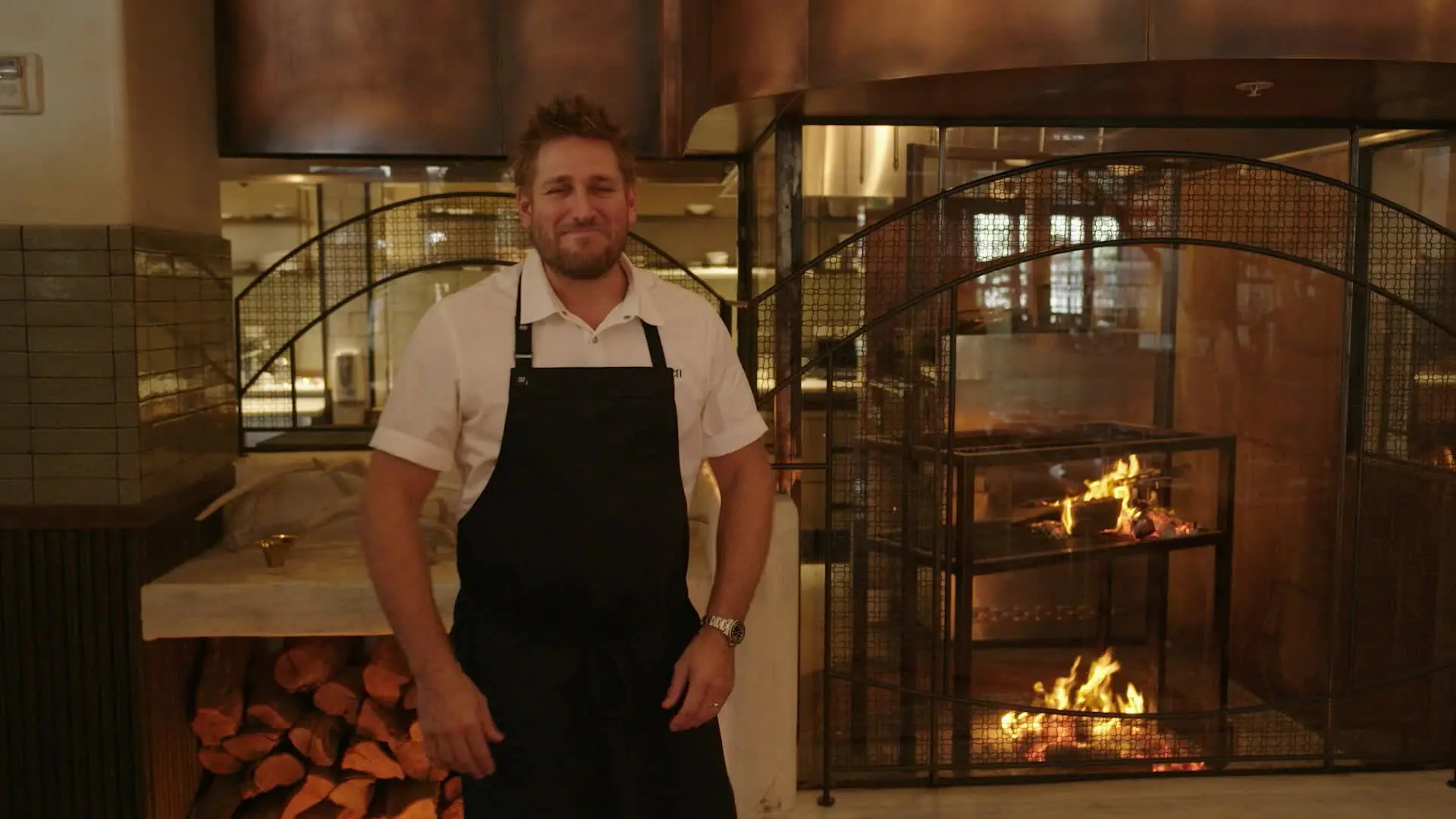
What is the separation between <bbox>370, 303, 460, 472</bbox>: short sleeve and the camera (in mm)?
1699

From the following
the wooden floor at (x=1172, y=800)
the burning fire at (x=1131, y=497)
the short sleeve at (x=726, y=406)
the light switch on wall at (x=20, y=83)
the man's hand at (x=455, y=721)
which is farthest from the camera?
the burning fire at (x=1131, y=497)

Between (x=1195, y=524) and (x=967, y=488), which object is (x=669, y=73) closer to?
(x=967, y=488)

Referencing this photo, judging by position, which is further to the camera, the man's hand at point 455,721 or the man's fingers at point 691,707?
the man's fingers at point 691,707

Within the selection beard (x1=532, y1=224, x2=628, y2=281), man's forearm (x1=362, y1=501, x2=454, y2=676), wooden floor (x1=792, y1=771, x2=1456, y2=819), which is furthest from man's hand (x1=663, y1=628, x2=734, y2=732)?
wooden floor (x1=792, y1=771, x2=1456, y2=819)

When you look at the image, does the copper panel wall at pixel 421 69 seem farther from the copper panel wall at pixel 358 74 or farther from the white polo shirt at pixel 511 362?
the white polo shirt at pixel 511 362

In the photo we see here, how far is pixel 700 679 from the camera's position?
1798 mm

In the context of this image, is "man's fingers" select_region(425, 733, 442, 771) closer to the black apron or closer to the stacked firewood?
the black apron

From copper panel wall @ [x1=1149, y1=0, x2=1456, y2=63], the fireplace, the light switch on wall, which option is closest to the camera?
the light switch on wall

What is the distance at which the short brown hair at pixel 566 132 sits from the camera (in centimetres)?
173

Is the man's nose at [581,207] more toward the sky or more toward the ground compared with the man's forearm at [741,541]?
more toward the sky

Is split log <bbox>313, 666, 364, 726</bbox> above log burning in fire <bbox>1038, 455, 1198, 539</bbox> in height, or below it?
below

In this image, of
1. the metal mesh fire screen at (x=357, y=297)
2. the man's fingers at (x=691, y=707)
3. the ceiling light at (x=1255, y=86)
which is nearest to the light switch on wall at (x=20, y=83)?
the metal mesh fire screen at (x=357, y=297)

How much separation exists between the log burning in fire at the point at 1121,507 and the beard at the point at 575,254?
2185mm

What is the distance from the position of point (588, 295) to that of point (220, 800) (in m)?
1.88
